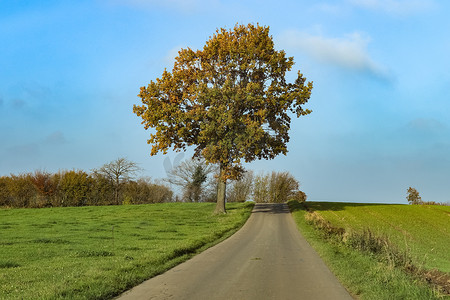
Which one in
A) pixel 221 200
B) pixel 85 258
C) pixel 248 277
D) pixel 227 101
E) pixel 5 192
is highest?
pixel 227 101

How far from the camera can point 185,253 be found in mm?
16172

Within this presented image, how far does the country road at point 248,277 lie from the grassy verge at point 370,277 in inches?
15.6

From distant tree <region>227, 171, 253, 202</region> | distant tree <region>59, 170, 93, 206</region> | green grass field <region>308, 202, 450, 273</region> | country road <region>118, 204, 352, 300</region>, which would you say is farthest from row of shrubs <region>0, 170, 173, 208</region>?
country road <region>118, 204, 352, 300</region>

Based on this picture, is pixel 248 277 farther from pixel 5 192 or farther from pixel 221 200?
pixel 5 192

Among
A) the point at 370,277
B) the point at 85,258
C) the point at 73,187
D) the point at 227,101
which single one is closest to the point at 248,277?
the point at 370,277

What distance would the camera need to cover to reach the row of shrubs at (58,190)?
53094 mm

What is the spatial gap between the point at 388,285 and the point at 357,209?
37246mm

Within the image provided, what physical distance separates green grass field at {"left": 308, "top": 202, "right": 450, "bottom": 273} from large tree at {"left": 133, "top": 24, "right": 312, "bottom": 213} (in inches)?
395

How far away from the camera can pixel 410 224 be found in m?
35.7

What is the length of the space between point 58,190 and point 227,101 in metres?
34.0

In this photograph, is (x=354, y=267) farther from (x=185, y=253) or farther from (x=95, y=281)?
(x=95, y=281)

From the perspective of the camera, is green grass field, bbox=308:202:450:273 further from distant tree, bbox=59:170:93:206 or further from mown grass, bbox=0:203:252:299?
distant tree, bbox=59:170:93:206

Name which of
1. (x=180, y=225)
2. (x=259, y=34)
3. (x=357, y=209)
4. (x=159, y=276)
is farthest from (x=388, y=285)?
(x=357, y=209)

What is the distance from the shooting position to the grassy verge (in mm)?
9125
